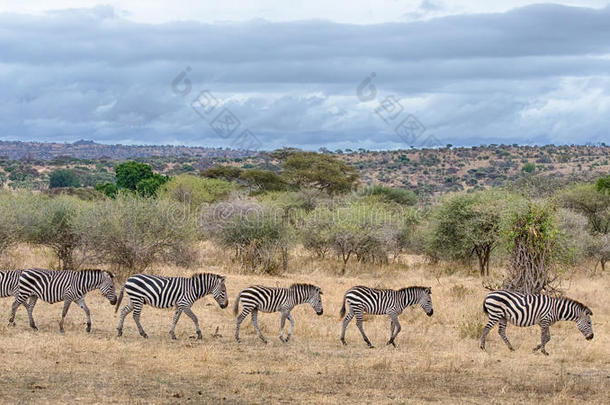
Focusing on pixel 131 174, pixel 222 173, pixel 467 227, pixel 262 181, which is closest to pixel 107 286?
pixel 467 227

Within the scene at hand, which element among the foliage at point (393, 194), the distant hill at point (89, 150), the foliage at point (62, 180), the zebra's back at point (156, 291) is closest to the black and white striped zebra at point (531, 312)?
the zebra's back at point (156, 291)

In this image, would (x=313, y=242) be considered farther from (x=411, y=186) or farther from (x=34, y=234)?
(x=411, y=186)

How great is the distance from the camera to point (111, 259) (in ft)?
82.5

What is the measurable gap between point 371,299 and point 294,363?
299 cm

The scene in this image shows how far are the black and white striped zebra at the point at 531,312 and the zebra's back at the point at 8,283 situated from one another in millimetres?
10096

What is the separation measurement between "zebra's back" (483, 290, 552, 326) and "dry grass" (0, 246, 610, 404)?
0.70 meters

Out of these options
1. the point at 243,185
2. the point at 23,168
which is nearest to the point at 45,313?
the point at 243,185

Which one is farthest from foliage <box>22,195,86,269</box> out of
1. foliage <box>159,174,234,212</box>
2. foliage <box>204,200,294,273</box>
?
foliage <box>159,174,234,212</box>

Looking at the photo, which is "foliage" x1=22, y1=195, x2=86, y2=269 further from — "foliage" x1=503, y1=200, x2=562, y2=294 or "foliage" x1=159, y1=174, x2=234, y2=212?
"foliage" x1=159, y1=174, x2=234, y2=212

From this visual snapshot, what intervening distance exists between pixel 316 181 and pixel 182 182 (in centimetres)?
1109

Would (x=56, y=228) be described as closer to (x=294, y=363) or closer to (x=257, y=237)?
(x=257, y=237)

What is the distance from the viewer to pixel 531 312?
14852 millimetres

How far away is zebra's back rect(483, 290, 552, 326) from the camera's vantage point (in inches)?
585

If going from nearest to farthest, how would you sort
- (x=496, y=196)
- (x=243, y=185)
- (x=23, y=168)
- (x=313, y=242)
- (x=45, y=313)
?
(x=45, y=313), (x=496, y=196), (x=313, y=242), (x=243, y=185), (x=23, y=168)
